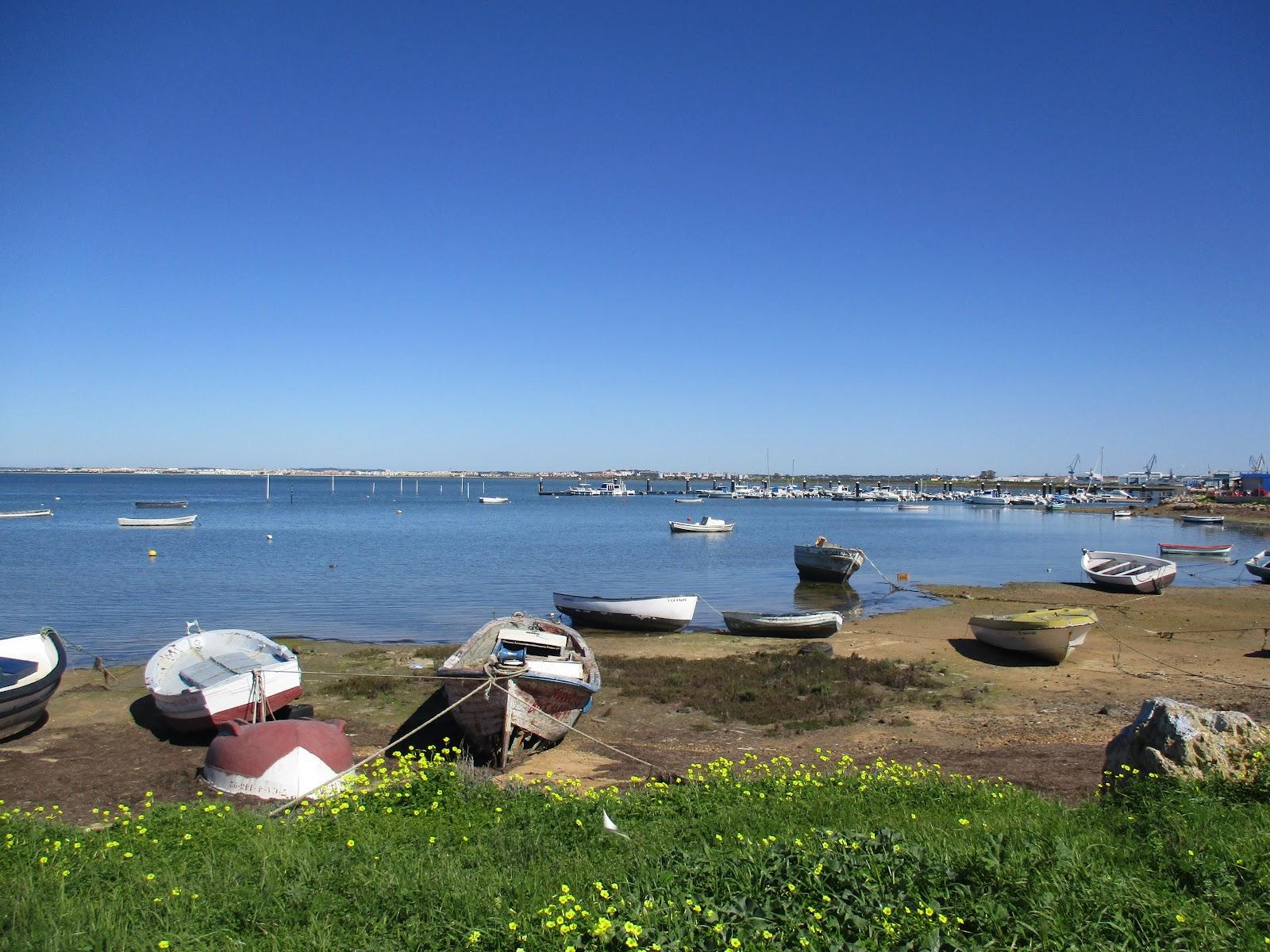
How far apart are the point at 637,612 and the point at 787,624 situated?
4549mm

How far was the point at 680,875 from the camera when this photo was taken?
6.00 metres

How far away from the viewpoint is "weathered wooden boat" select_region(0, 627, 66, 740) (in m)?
13.9

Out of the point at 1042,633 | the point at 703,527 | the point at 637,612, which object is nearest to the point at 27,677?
A: the point at 637,612

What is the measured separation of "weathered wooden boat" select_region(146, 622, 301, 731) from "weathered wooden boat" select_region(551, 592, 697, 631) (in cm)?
1125

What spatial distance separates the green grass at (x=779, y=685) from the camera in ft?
52.6

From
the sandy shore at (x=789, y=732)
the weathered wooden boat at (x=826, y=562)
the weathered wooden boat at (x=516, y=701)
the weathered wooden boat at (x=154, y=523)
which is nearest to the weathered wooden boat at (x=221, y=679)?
the sandy shore at (x=789, y=732)

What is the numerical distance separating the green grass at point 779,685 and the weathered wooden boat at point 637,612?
4639 millimetres

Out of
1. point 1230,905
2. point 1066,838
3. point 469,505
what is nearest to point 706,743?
point 1066,838

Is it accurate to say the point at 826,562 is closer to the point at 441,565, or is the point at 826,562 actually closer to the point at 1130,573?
the point at 1130,573

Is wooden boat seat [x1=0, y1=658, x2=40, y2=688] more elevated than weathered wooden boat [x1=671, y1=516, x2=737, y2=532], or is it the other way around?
wooden boat seat [x1=0, y1=658, x2=40, y2=688]

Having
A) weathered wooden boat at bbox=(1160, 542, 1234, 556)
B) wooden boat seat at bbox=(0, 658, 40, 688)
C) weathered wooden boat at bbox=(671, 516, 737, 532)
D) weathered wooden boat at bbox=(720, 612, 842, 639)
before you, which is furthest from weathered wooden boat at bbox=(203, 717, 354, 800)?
weathered wooden boat at bbox=(671, 516, 737, 532)

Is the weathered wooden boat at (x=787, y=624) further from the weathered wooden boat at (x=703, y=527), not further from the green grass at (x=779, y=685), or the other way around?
the weathered wooden boat at (x=703, y=527)

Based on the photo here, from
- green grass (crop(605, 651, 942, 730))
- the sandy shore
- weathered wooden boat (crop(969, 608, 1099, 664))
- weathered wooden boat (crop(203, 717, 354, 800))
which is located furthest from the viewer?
weathered wooden boat (crop(969, 608, 1099, 664))

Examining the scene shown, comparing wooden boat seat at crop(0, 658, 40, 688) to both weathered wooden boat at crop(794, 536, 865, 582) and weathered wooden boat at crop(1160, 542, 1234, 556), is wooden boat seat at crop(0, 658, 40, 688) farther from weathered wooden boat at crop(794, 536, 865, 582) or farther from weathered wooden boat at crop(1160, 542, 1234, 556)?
weathered wooden boat at crop(1160, 542, 1234, 556)
